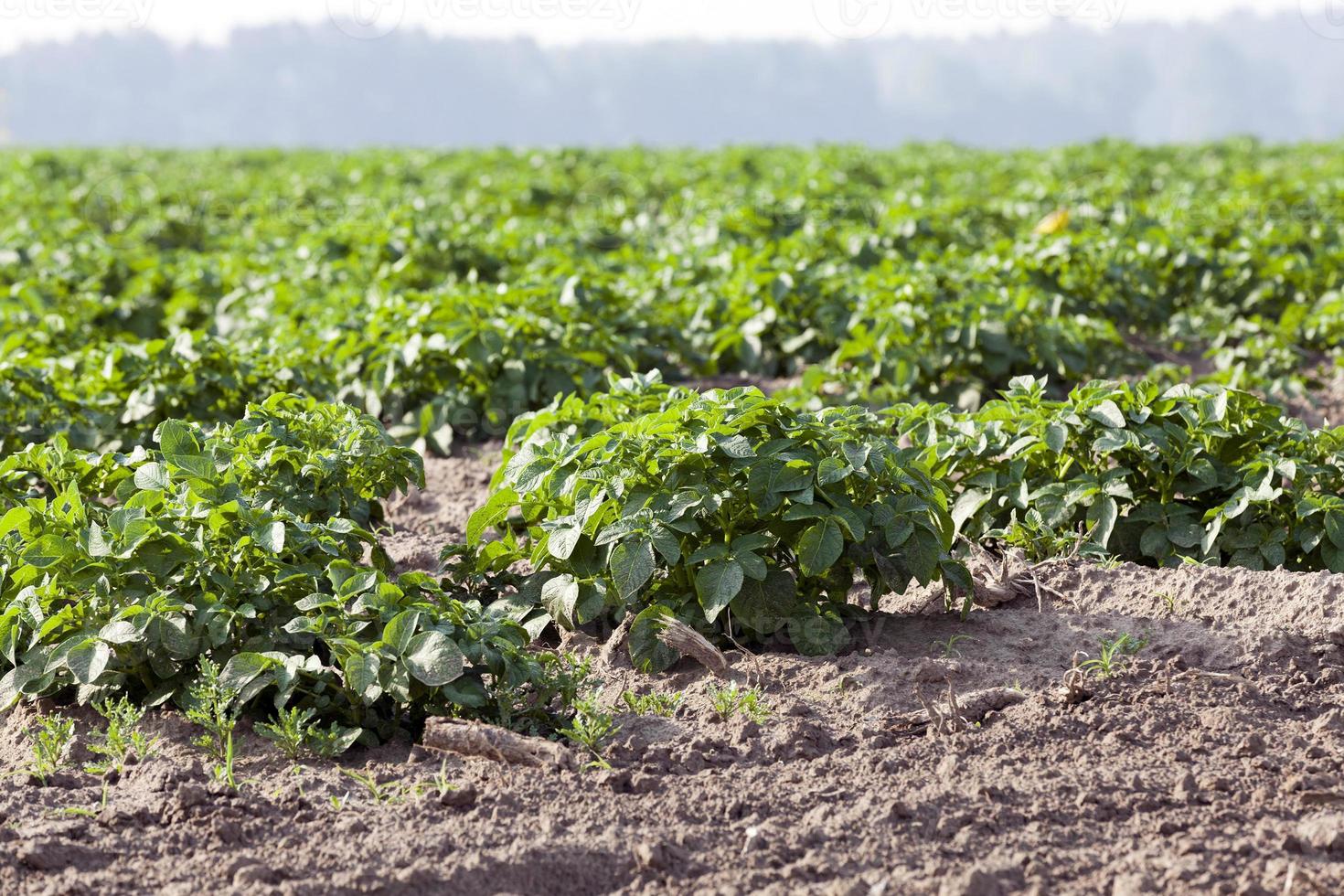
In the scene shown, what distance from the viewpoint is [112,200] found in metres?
13.0

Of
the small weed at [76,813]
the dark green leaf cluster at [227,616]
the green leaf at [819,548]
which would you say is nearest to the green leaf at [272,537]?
the dark green leaf cluster at [227,616]

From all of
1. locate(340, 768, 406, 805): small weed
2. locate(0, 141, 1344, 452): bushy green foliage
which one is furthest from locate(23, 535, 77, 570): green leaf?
locate(0, 141, 1344, 452): bushy green foliage

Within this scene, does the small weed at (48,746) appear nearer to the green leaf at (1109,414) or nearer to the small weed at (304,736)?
the small weed at (304,736)

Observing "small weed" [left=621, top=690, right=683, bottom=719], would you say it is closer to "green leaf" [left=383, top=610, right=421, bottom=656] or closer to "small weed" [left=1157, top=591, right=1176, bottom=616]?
"green leaf" [left=383, top=610, right=421, bottom=656]

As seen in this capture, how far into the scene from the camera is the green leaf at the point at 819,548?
11.0ft

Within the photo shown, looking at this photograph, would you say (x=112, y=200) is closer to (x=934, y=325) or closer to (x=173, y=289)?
(x=173, y=289)

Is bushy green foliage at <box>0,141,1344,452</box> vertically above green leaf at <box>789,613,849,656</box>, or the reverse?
bushy green foliage at <box>0,141,1344,452</box>

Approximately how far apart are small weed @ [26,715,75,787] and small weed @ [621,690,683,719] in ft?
4.26

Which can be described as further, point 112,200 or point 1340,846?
point 112,200

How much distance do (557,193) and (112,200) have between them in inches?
177

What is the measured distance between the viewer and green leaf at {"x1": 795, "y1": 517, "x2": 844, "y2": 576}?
11.0ft

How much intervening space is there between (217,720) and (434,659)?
1.86 feet

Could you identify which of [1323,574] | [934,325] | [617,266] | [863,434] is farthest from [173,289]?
[1323,574]

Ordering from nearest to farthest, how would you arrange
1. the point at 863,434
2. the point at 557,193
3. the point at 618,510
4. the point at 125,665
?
1. the point at 125,665
2. the point at 618,510
3. the point at 863,434
4. the point at 557,193
